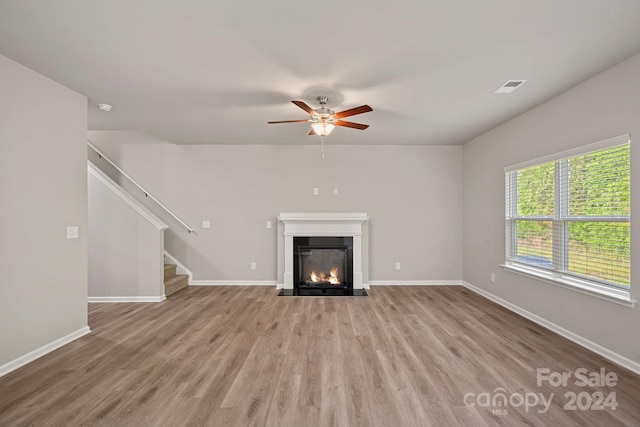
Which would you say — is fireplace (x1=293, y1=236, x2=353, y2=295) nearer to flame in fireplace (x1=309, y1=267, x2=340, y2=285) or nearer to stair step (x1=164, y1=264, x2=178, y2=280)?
flame in fireplace (x1=309, y1=267, x2=340, y2=285)

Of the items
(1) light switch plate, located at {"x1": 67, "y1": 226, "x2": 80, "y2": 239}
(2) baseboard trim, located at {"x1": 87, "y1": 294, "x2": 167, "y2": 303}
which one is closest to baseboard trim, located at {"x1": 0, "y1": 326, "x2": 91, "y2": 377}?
(1) light switch plate, located at {"x1": 67, "y1": 226, "x2": 80, "y2": 239}

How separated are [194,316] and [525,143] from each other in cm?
480

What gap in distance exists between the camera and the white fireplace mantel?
5340 mm

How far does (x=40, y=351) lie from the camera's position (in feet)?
9.08

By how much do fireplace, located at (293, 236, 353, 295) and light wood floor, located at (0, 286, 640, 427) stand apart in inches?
53.0

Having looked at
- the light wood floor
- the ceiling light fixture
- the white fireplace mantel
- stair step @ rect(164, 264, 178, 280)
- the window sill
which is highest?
the ceiling light fixture

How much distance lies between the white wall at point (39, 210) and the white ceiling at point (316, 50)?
29cm

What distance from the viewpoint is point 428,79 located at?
2889mm

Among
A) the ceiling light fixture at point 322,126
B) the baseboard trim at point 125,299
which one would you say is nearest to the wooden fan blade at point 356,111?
the ceiling light fixture at point 322,126

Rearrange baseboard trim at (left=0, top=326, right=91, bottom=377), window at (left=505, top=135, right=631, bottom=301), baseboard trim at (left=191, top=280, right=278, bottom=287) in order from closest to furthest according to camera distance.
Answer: baseboard trim at (left=0, top=326, right=91, bottom=377), window at (left=505, top=135, right=631, bottom=301), baseboard trim at (left=191, top=280, right=278, bottom=287)

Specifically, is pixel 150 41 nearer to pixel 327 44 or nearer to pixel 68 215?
pixel 327 44

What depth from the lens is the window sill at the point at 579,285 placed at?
2.59m

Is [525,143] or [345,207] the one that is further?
[345,207]

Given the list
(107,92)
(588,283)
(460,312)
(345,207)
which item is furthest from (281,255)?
(588,283)
